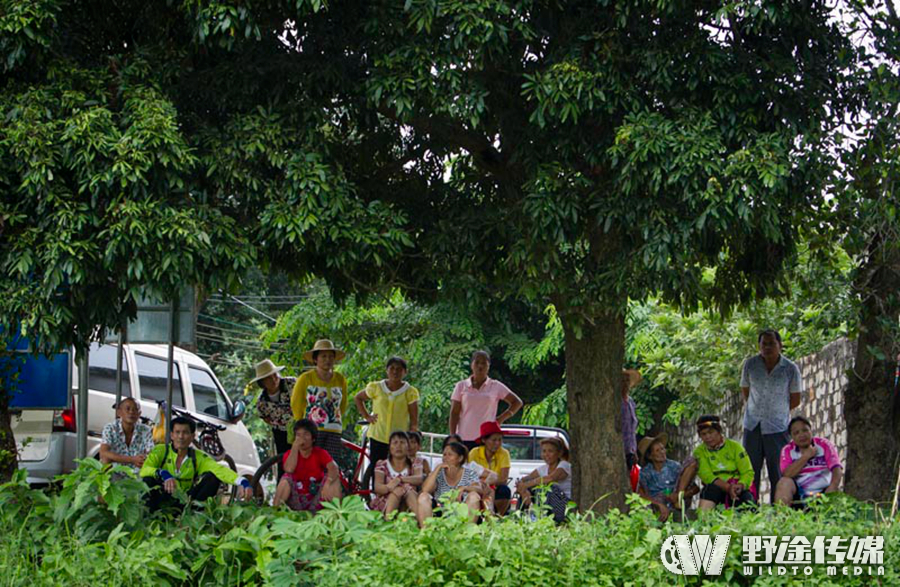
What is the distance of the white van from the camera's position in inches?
404

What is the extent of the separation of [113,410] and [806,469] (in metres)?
6.42

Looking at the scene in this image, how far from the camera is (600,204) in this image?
7.90 metres

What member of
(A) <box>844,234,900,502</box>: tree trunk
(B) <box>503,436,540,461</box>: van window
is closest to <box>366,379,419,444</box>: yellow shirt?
(A) <box>844,234,900,502</box>: tree trunk

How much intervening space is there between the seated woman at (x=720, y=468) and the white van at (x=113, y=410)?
507 centimetres

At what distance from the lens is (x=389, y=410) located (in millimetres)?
10586

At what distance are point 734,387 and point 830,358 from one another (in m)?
2.66

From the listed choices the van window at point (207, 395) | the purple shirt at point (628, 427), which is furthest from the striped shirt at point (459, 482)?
the van window at point (207, 395)

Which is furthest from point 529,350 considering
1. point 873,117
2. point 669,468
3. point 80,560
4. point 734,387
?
point 80,560

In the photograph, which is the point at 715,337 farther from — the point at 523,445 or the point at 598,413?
the point at 598,413

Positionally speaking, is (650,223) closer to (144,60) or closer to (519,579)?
(519,579)

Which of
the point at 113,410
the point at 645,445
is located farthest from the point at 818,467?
the point at 113,410

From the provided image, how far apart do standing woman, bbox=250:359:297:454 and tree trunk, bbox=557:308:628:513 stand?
266cm

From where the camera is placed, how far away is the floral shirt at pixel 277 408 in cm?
1060

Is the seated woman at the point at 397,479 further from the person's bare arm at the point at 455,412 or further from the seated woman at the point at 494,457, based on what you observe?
the person's bare arm at the point at 455,412
